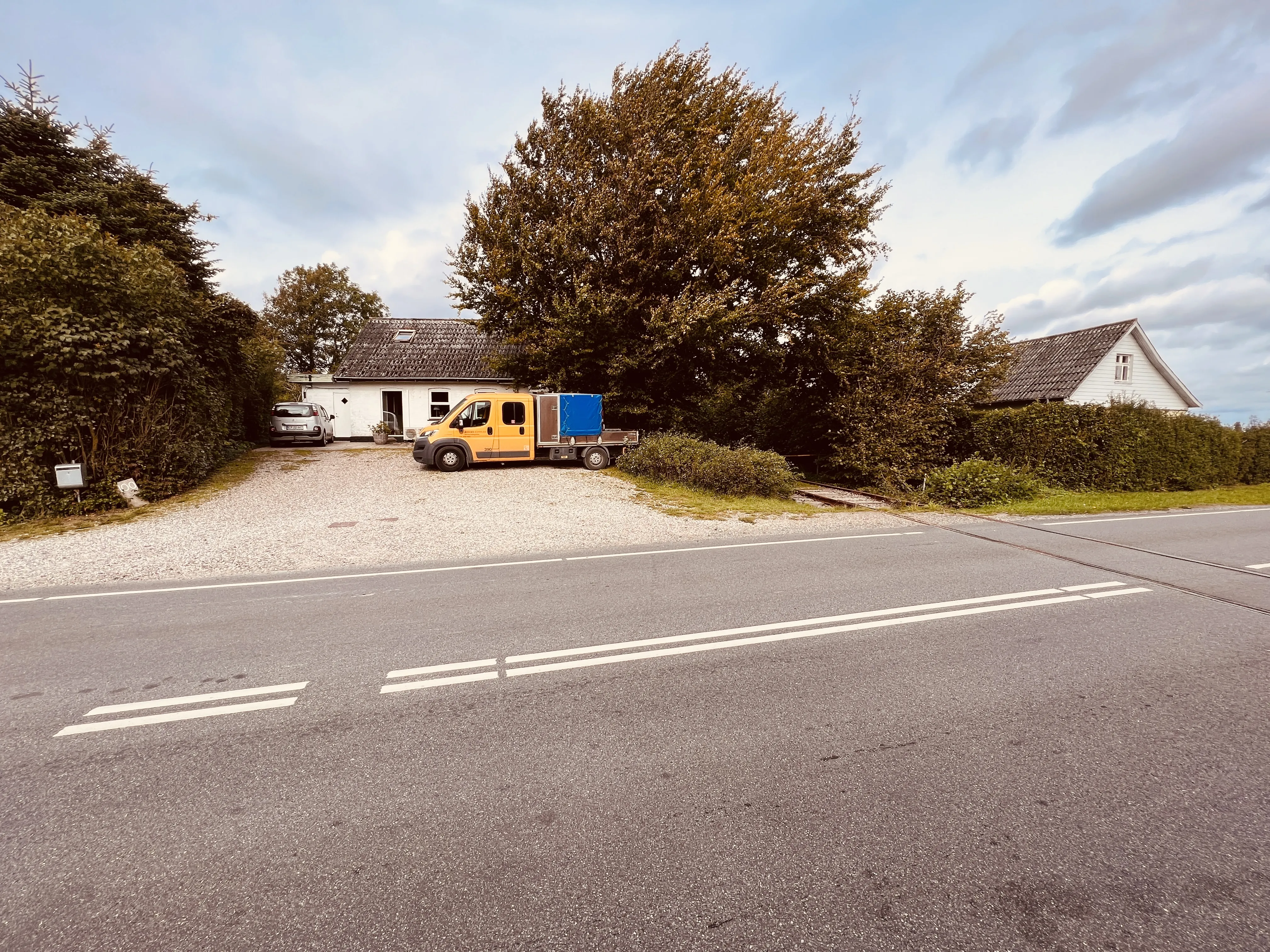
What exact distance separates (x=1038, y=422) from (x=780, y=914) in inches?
681

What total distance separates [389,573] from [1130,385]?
109 ft

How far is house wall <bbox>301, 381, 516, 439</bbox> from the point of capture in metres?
26.8

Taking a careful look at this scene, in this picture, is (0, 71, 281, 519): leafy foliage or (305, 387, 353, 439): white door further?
(305, 387, 353, 439): white door

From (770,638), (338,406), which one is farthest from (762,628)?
(338,406)

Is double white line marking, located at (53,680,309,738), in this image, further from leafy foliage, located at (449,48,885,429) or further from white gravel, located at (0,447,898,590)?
leafy foliage, located at (449,48,885,429)

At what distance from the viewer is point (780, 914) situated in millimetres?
2037

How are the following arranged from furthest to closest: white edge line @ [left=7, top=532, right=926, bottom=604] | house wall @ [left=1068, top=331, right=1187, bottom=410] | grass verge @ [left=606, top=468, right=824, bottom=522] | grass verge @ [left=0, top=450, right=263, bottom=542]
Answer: house wall @ [left=1068, top=331, right=1187, bottom=410] < grass verge @ [left=606, top=468, right=824, bottom=522] < grass verge @ [left=0, top=450, right=263, bottom=542] < white edge line @ [left=7, top=532, right=926, bottom=604]

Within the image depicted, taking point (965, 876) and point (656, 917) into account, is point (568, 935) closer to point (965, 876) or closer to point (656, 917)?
point (656, 917)

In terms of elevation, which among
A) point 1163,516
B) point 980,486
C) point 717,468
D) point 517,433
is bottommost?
point 1163,516

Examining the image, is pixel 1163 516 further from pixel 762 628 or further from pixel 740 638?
pixel 740 638

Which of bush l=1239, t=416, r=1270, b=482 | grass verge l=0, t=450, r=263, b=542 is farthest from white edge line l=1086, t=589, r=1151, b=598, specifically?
bush l=1239, t=416, r=1270, b=482

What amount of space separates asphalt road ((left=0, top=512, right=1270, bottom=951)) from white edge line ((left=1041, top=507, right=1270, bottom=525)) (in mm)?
5943

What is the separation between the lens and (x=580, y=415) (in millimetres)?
17109

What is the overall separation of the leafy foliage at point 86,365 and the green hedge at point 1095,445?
65.2 ft
